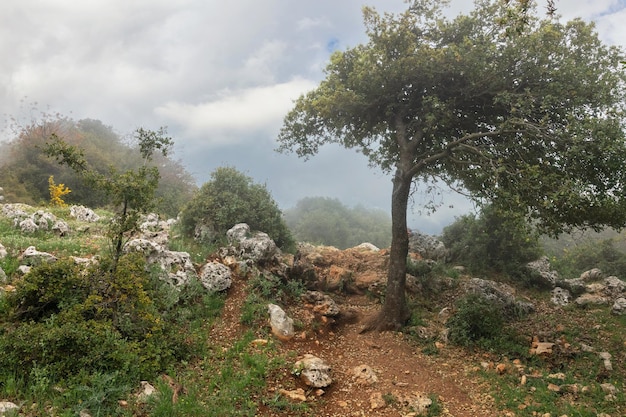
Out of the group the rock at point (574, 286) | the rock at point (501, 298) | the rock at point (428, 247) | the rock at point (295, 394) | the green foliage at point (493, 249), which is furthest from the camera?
the rock at point (428, 247)

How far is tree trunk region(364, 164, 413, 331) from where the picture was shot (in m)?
12.2

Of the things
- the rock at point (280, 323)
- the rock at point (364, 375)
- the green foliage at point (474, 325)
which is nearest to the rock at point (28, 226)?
the rock at point (280, 323)

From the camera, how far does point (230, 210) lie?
651 inches

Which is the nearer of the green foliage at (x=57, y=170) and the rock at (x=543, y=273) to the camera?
the rock at (x=543, y=273)

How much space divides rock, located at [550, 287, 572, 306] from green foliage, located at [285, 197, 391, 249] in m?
44.4

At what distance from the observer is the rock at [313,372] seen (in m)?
8.32

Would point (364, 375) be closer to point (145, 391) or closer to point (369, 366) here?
point (369, 366)

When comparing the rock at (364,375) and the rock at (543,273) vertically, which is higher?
the rock at (543,273)

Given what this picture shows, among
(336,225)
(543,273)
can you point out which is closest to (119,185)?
(543,273)

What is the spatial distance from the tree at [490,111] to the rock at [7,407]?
29.9ft

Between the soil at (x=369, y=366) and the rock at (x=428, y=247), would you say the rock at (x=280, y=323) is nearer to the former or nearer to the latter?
the soil at (x=369, y=366)

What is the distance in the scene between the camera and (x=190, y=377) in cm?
787

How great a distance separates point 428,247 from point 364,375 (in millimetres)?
11859

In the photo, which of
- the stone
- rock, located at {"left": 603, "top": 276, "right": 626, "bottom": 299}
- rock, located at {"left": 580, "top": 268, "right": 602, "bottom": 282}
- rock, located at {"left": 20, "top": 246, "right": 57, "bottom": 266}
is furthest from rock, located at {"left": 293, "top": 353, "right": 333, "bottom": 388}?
rock, located at {"left": 580, "top": 268, "right": 602, "bottom": 282}
